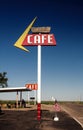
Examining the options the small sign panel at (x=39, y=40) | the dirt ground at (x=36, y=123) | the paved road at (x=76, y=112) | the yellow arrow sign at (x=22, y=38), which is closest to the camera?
the dirt ground at (x=36, y=123)

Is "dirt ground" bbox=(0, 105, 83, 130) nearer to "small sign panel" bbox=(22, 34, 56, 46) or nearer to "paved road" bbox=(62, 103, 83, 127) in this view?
"paved road" bbox=(62, 103, 83, 127)

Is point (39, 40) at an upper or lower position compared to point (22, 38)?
lower

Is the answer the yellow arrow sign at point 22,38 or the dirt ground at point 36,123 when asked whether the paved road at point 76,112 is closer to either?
the dirt ground at point 36,123

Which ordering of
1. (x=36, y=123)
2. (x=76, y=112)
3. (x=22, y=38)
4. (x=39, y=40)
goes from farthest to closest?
(x=76, y=112)
(x=39, y=40)
(x=22, y=38)
(x=36, y=123)

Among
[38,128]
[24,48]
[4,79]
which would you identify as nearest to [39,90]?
[24,48]

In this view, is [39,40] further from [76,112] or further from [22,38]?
[76,112]

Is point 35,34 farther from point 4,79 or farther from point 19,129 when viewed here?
point 4,79

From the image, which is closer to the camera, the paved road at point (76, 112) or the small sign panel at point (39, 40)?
the small sign panel at point (39, 40)

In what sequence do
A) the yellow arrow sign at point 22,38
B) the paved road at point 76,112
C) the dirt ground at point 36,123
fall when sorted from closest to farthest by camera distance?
the dirt ground at point 36,123
the yellow arrow sign at point 22,38
the paved road at point 76,112

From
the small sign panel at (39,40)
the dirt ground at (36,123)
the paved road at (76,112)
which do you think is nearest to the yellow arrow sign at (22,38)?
the small sign panel at (39,40)

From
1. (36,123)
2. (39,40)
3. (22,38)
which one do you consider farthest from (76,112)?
(22,38)

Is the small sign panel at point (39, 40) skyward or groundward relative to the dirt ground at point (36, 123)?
skyward

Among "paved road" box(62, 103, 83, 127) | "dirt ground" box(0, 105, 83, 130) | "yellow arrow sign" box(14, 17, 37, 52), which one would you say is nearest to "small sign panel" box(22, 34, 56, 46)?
"yellow arrow sign" box(14, 17, 37, 52)

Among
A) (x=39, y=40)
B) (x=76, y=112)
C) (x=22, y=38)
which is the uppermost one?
(x=22, y=38)
